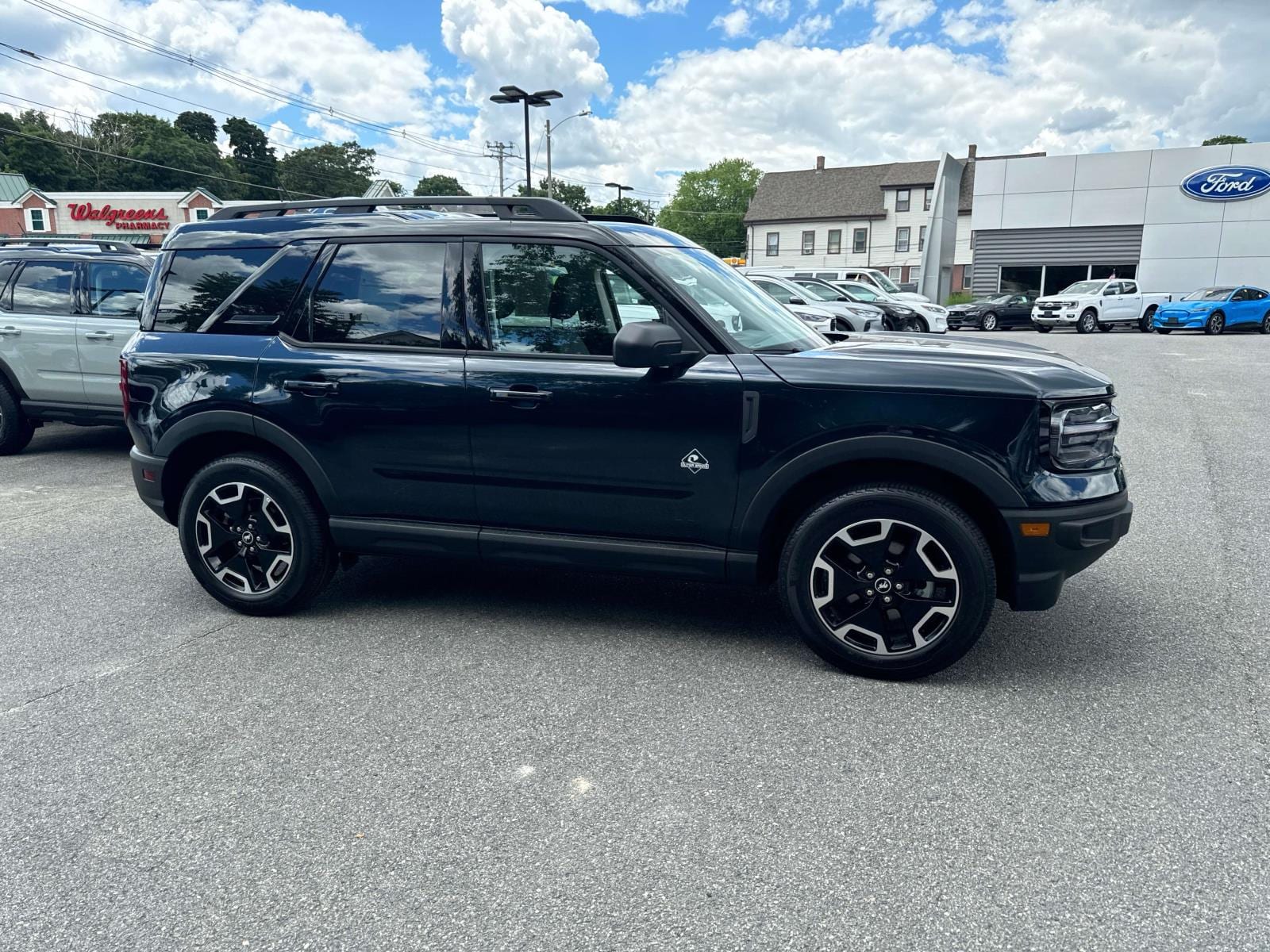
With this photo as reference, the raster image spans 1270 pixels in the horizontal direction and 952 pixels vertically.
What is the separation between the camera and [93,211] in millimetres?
61375

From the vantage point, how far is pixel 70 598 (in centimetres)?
475

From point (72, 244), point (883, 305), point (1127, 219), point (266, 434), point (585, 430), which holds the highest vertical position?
point (1127, 219)

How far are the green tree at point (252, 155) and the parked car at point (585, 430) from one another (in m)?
103

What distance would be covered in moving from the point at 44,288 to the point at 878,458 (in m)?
8.33

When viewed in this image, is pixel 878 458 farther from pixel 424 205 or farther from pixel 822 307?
pixel 822 307

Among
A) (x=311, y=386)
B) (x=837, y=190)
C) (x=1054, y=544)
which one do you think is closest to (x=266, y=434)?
(x=311, y=386)

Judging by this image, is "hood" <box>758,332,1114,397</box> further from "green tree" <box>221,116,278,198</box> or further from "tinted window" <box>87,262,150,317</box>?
"green tree" <box>221,116,278,198</box>

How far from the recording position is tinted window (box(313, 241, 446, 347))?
13.4ft

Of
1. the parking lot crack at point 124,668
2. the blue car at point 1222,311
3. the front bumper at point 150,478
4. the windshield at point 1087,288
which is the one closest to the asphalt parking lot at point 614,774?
the parking lot crack at point 124,668

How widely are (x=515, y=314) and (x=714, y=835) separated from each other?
2.37 meters

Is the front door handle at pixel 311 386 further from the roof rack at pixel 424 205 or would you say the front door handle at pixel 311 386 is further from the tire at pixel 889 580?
the tire at pixel 889 580

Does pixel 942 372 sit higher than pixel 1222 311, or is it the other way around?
pixel 942 372

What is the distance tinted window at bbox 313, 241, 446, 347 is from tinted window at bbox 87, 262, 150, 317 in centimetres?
513

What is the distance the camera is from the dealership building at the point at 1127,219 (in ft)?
104
